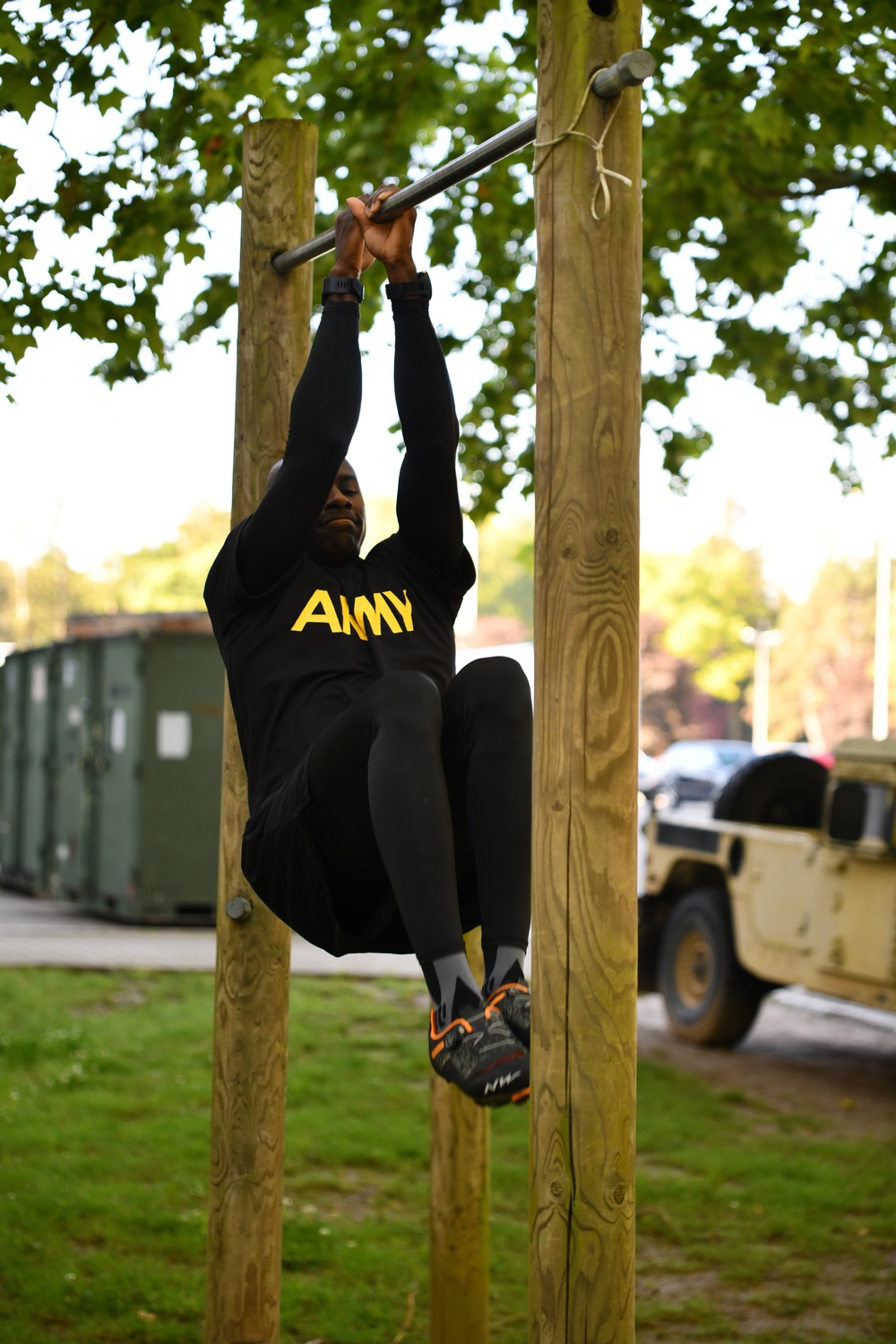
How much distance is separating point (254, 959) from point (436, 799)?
53.7 inches

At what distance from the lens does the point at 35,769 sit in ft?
50.7

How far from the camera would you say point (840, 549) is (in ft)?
172

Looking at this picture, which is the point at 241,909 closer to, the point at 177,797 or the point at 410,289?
the point at 410,289

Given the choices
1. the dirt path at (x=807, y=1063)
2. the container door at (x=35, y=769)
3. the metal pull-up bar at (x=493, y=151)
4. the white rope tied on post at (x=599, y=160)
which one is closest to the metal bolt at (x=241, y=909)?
the metal pull-up bar at (x=493, y=151)

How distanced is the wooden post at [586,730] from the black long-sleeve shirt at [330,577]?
0.71m

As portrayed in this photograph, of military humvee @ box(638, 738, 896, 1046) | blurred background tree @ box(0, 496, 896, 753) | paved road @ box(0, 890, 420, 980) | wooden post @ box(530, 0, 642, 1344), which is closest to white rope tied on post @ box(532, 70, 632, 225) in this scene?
wooden post @ box(530, 0, 642, 1344)

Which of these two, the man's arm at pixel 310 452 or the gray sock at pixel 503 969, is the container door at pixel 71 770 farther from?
the gray sock at pixel 503 969

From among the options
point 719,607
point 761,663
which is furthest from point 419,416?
point 761,663

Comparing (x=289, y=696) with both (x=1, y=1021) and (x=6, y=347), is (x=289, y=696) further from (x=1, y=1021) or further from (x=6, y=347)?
(x=1, y=1021)

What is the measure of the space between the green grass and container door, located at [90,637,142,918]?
4.11 meters

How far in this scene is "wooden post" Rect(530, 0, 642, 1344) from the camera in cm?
253

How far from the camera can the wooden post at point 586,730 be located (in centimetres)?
253

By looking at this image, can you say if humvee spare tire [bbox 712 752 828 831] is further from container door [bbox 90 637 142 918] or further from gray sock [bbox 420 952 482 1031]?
gray sock [bbox 420 952 482 1031]

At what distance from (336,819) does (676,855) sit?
7.00 m
